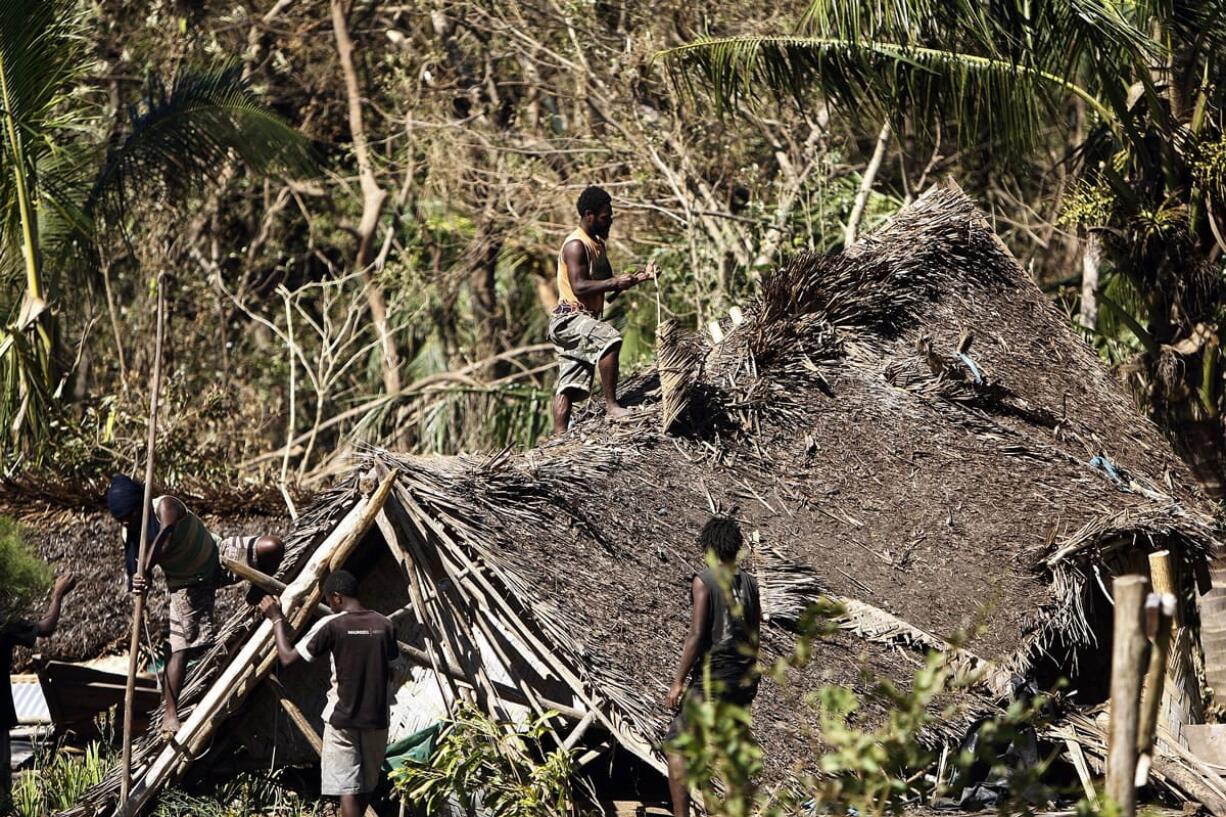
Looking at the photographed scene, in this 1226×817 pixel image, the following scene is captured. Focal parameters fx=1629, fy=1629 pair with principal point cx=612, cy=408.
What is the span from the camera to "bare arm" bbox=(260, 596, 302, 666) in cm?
739

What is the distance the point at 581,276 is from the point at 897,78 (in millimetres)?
3878

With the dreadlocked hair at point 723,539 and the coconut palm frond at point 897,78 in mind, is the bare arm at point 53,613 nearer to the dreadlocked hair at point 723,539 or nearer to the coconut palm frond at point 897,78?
the dreadlocked hair at point 723,539

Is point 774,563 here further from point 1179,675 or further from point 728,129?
point 728,129

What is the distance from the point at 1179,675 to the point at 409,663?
494cm

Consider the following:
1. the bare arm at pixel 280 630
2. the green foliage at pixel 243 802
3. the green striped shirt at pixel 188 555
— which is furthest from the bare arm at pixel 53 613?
the bare arm at pixel 280 630

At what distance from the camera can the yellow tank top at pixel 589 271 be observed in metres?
9.12

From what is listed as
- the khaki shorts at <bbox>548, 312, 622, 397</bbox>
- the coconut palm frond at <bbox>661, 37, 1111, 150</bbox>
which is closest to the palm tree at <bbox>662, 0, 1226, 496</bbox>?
the coconut palm frond at <bbox>661, 37, 1111, 150</bbox>

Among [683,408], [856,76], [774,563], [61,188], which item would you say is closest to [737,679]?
[774,563]

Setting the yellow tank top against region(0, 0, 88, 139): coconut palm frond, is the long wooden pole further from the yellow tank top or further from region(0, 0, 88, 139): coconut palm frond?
region(0, 0, 88, 139): coconut palm frond

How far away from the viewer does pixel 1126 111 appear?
1115 cm

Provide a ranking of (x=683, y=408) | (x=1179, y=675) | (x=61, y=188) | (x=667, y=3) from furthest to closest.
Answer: (x=667, y=3) < (x=61, y=188) < (x=1179, y=675) < (x=683, y=408)

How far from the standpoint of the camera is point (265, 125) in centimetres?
1405

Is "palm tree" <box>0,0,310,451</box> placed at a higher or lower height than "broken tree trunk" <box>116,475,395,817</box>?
higher

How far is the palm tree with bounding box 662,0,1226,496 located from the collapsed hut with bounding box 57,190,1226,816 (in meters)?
0.58
